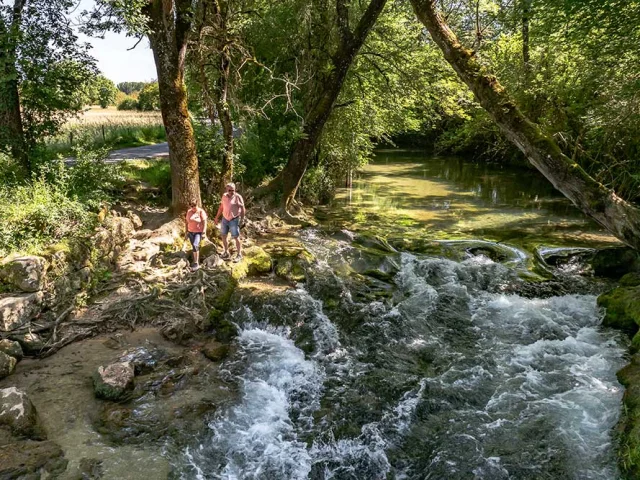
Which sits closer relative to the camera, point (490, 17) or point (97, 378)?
point (97, 378)

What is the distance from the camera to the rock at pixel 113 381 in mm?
6895

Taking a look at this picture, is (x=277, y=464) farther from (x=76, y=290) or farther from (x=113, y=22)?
(x=113, y=22)

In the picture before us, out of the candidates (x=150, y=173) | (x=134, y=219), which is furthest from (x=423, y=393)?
(x=150, y=173)

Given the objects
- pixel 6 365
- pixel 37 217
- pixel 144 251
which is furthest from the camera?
pixel 144 251

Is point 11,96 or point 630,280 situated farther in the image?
point 630,280

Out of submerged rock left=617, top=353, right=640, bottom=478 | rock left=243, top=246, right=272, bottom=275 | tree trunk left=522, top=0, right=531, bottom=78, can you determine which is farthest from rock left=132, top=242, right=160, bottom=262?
tree trunk left=522, top=0, right=531, bottom=78

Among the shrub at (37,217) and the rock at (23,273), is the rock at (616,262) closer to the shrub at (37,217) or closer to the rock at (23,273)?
the shrub at (37,217)

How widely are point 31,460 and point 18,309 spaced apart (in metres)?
3.25

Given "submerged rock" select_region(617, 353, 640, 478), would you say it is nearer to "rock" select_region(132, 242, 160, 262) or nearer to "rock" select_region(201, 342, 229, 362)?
"rock" select_region(201, 342, 229, 362)

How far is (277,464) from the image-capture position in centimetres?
600

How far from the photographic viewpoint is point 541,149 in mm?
10266

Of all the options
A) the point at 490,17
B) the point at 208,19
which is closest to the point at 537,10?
the point at 490,17

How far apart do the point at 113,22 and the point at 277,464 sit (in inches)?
376

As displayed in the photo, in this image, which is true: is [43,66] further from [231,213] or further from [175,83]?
[231,213]
